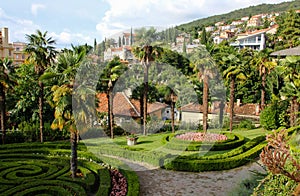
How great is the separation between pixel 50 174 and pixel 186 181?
6.59 metres

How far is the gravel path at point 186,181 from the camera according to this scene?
13.7 m

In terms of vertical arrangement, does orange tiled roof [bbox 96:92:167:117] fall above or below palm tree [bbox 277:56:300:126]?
below

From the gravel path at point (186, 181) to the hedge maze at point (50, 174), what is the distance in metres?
1.00

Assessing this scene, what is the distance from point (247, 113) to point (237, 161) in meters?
20.8

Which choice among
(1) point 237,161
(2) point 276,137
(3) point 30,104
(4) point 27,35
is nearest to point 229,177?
(1) point 237,161

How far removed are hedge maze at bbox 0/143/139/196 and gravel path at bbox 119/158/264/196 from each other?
1.00 metres

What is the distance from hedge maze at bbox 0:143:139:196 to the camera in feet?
41.3

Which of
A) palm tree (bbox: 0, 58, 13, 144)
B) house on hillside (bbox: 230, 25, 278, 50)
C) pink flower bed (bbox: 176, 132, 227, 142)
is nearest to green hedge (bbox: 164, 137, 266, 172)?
pink flower bed (bbox: 176, 132, 227, 142)

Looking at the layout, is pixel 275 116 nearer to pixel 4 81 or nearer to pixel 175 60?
pixel 175 60

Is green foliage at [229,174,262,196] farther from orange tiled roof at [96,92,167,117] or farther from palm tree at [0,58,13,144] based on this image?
orange tiled roof at [96,92,167,117]

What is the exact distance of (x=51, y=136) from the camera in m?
24.3

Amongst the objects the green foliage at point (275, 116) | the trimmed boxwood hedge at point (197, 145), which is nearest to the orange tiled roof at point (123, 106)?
the trimmed boxwood hedge at point (197, 145)

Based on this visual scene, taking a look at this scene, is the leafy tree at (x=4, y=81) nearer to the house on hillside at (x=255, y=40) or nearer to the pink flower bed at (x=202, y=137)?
the pink flower bed at (x=202, y=137)

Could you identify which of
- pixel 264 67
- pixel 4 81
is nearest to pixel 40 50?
pixel 4 81
